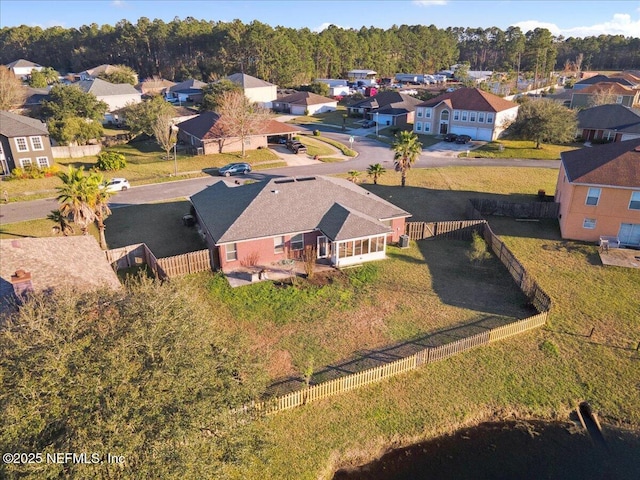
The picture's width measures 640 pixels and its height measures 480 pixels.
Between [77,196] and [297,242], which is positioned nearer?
[77,196]

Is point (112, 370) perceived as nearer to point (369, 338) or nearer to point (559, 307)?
point (369, 338)

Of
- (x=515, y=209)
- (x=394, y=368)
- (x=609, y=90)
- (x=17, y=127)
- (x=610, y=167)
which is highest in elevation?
(x=609, y=90)

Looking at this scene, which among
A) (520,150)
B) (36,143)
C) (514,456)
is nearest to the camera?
(514,456)

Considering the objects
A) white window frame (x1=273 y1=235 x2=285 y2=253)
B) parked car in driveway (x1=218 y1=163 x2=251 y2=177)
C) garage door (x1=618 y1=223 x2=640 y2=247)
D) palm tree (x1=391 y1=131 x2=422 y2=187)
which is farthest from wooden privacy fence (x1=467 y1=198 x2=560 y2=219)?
parked car in driveway (x1=218 y1=163 x2=251 y2=177)

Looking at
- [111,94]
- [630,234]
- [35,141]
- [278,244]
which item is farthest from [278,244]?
[111,94]

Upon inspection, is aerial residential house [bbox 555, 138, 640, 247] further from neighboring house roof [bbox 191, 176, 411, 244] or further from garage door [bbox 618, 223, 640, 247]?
neighboring house roof [bbox 191, 176, 411, 244]

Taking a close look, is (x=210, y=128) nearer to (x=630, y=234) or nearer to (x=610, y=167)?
(x=610, y=167)
